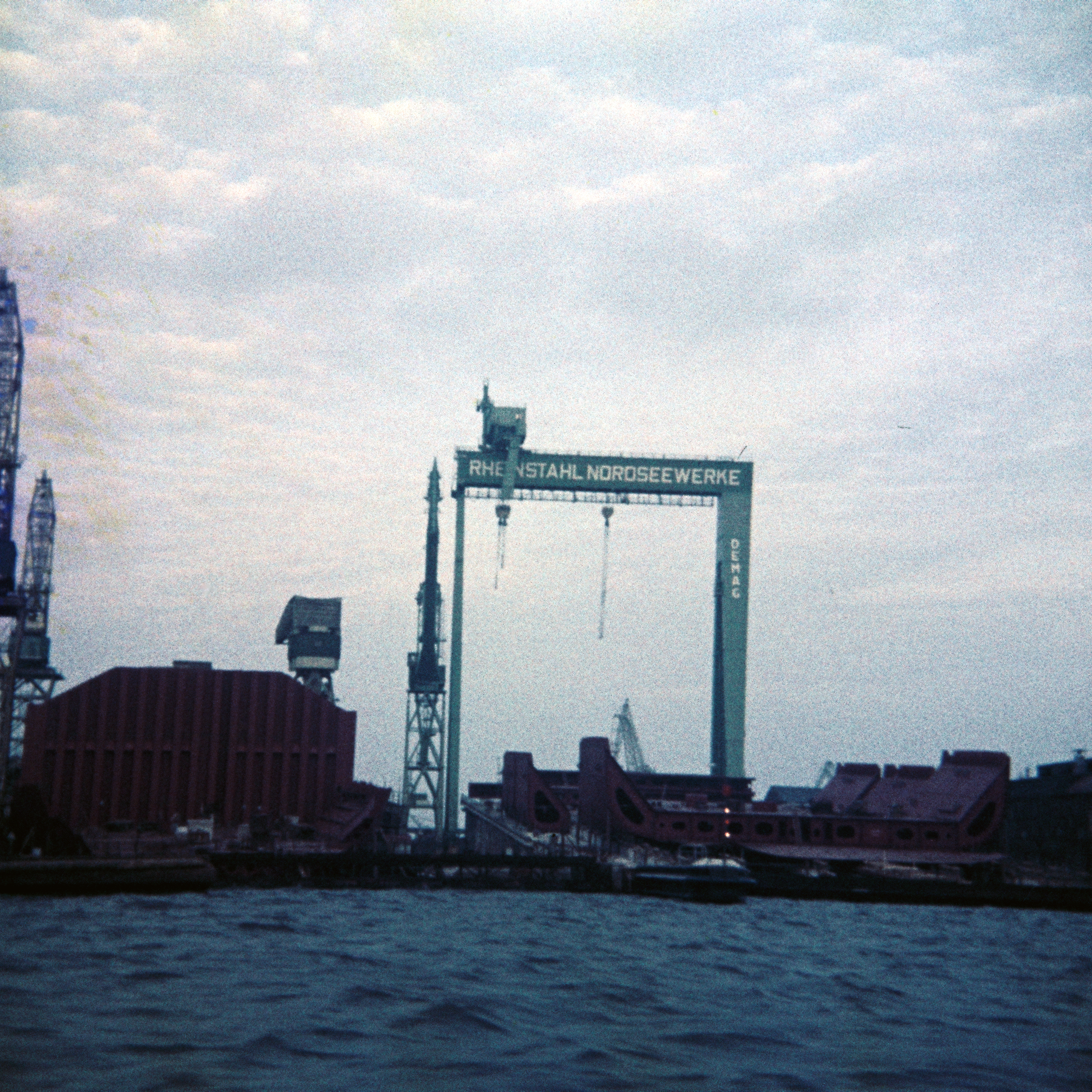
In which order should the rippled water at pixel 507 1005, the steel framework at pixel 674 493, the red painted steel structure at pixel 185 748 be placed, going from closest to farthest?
the rippled water at pixel 507 1005 → the red painted steel structure at pixel 185 748 → the steel framework at pixel 674 493

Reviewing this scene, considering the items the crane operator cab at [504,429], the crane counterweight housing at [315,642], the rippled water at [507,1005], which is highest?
Answer: the crane operator cab at [504,429]

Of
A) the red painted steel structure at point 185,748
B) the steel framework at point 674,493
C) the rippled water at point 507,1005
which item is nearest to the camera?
the rippled water at point 507,1005

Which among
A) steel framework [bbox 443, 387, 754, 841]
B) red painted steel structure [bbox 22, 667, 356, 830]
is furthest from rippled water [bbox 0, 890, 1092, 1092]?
steel framework [bbox 443, 387, 754, 841]

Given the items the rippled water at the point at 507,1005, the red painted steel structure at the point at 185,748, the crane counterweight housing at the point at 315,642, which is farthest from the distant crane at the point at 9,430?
the crane counterweight housing at the point at 315,642

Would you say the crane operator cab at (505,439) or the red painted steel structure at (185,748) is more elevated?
the crane operator cab at (505,439)

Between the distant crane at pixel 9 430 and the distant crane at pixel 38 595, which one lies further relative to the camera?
the distant crane at pixel 38 595

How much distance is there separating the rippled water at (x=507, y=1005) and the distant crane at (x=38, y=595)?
64.0m

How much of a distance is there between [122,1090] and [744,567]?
74841 mm

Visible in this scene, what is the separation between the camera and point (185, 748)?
2512 inches

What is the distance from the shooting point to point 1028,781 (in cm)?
9056

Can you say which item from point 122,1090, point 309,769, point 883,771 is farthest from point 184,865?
point 883,771

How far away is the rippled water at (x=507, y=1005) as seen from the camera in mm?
17484

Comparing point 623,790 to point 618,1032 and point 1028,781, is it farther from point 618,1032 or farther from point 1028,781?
point 618,1032

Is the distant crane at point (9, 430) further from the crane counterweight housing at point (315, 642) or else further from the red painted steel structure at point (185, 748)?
the crane counterweight housing at point (315, 642)
